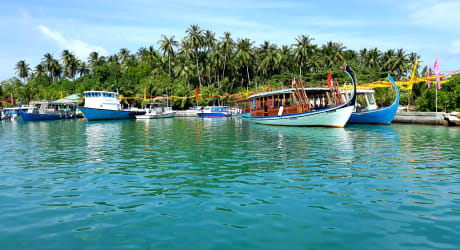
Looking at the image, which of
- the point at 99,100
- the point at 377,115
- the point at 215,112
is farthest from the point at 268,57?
the point at 377,115

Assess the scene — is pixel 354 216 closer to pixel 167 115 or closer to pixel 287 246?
pixel 287 246

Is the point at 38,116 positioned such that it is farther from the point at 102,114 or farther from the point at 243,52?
the point at 243,52

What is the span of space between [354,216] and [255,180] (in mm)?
3423

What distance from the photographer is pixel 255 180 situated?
8.91 metres

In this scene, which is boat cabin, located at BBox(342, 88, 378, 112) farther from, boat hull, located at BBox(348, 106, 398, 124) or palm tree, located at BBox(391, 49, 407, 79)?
palm tree, located at BBox(391, 49, 407, 79)

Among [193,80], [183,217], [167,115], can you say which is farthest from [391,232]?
[193,80]

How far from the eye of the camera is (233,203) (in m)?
6.82

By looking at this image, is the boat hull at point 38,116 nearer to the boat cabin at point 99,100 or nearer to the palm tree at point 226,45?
the boat cabin at point 99,100

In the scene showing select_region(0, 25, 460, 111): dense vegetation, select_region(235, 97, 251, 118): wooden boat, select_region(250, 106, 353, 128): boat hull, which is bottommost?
select_region(250, 106, 353, 128): boat hull

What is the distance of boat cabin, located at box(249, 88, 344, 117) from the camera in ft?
95.9

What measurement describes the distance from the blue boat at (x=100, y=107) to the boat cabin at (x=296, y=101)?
3030 centimetres

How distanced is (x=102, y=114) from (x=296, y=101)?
37.5 meters

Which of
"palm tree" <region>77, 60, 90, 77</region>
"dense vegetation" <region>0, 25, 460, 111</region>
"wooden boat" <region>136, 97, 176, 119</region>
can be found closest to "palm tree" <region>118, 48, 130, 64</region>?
"dense vegetation" <region>0, 25, 460, 111</region>

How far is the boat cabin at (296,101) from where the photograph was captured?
95.9 feet
